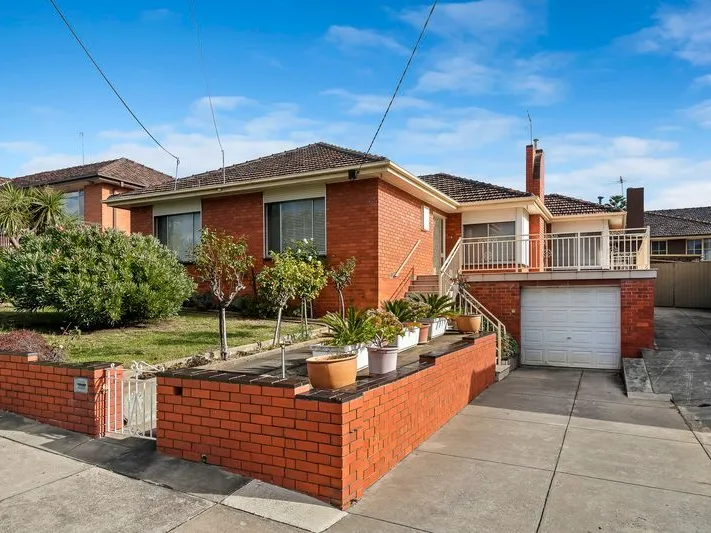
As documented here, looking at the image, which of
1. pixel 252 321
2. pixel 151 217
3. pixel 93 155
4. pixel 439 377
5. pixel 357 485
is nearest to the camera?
pixel 357 485

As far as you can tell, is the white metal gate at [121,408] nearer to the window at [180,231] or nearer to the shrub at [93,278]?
the shrub at [93,278]

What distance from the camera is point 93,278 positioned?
29.8ft

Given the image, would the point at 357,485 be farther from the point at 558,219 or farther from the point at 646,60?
the point at 558,219

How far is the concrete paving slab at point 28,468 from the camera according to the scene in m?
3.70

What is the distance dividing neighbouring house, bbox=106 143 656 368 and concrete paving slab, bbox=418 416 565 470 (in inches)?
229

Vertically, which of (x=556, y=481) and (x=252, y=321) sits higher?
(x=252, y=321)

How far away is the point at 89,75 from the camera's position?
9.49 m

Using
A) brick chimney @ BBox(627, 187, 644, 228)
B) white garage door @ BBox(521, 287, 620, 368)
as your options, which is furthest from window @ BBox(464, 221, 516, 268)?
brick chimney @ BBox(627, 187, 644, 228)

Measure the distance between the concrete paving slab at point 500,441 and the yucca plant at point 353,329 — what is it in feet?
4.75

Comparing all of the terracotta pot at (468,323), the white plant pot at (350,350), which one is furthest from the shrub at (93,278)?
the terracotta pot at (468,323)

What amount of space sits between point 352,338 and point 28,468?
11.4ft

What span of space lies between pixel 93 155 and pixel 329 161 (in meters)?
20.0

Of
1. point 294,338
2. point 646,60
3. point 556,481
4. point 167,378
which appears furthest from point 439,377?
point 646,60

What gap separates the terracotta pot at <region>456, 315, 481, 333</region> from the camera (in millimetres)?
9875
